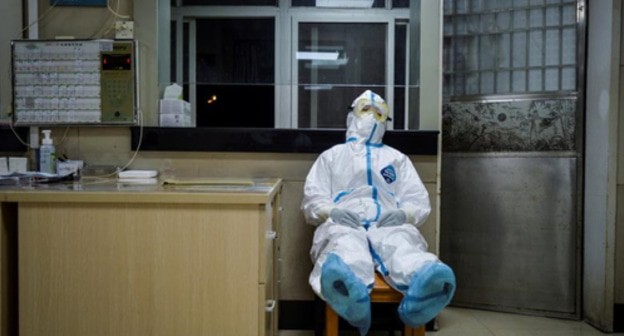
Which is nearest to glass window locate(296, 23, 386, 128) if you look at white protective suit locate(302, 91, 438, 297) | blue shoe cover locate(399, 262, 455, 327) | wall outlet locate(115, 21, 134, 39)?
white protective suit locate(302, 91, 438, 297)

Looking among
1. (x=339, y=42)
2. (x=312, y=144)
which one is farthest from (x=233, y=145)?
(x=339, y=42)

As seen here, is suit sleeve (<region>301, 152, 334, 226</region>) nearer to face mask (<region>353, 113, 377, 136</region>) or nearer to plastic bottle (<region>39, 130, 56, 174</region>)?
face mask (<region>353, 113, 377, 136</region>)

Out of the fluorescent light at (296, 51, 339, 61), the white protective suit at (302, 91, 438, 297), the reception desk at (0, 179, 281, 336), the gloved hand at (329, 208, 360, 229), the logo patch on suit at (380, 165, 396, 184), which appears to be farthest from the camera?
the fluorescent light at (296, 51, 339, 61)

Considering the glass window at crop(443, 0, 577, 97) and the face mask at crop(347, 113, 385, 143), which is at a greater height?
the glass window at crop(443, 0, 577, 97)

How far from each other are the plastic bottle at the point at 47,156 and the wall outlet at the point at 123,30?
551 mm

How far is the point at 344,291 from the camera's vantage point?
1.38 m

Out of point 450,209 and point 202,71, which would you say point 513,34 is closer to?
point 450,209

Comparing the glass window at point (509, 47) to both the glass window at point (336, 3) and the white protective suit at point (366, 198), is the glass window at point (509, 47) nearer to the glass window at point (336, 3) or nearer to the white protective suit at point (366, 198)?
the glass window at point (336, 3)

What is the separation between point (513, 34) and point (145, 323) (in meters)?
2.42

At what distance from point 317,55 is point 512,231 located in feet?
5.21

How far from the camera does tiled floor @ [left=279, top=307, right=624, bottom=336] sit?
222 cm

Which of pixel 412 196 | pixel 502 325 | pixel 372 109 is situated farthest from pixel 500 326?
pixel 372 109

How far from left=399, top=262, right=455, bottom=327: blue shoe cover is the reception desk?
0.45 metres

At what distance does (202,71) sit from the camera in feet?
8.85
